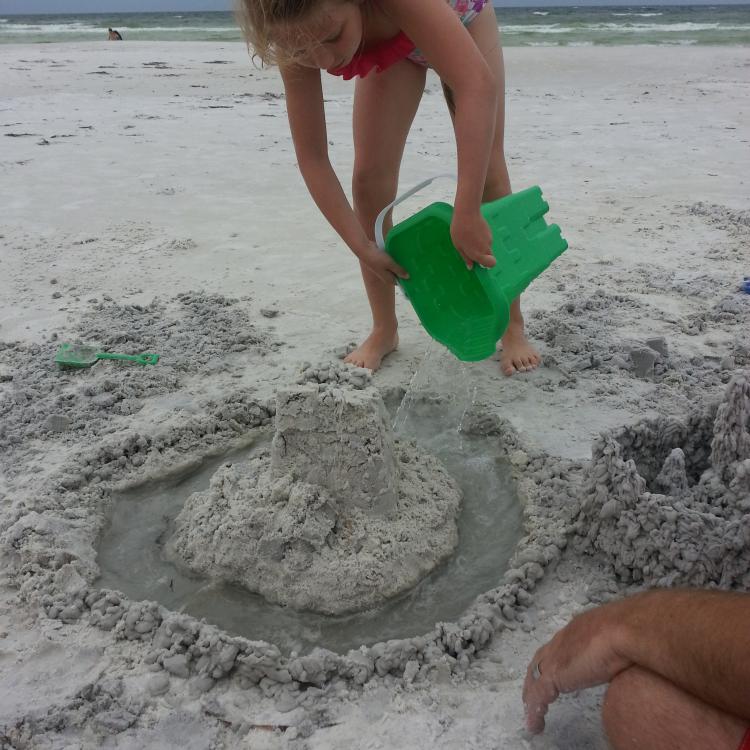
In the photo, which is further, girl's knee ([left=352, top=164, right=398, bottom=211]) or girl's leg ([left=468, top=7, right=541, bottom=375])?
girl's knee ([left=352, top=164, right=398, bottom=211])

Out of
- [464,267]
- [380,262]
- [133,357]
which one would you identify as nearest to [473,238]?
[464,267]

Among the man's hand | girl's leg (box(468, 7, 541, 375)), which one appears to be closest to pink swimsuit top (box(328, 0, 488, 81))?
girl's leg (box(468, 7, 541, 375))

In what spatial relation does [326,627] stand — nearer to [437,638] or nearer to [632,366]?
[437,638]

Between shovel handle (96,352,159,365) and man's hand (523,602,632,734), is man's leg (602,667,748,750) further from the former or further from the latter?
shovel handle (96,352,159,365)

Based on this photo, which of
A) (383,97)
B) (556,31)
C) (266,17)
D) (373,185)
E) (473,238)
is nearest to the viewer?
(266,17)

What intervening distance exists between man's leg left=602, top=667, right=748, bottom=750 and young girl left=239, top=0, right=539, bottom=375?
105cm

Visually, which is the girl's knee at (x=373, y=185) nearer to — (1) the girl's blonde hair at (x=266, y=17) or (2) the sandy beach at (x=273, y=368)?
(2) the sandy beach at (x=273, y=368)

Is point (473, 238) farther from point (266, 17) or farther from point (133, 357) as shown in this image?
point (133, 357)

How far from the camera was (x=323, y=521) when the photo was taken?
167 centimetres

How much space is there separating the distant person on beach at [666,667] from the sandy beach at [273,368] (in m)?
0.20

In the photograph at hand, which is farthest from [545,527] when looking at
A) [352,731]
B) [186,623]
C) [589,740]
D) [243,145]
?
[243,145]

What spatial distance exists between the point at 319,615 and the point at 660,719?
2.62 ft

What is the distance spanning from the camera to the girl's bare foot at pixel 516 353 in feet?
8.12

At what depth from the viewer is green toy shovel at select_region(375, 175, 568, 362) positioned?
1.85m
